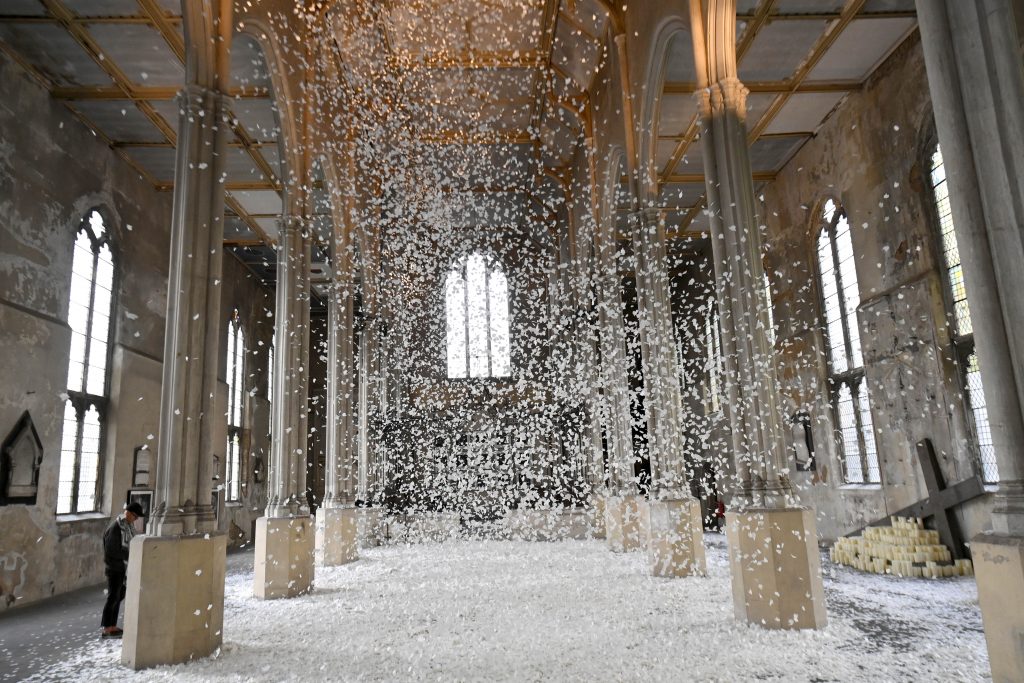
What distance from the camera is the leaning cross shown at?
8.68 metres

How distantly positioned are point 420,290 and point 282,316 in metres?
9.98

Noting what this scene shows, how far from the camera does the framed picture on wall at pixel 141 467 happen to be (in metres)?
11.5

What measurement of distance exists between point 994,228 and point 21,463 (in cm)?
1023

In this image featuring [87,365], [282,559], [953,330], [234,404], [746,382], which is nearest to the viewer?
[746,382]

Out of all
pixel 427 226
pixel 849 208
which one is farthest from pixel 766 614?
pixel 427 226

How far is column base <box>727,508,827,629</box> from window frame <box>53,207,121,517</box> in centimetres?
952

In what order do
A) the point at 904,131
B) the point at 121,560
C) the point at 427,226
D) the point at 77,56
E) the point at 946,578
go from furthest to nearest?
the point at 427,226, the point at 904,131, the point at 77,56, the point at 946,578, the point at 121,560

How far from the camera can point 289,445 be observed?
803cm

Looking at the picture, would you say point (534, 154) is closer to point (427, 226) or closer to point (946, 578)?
point (427, 226)

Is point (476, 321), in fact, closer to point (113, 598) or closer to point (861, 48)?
point (861, 48)

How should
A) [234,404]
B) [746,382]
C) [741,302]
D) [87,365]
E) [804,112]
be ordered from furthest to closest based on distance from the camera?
[234,404] < [804,112] < [87,365] < [741,302] < [746,382]

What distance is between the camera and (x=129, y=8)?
803 cm

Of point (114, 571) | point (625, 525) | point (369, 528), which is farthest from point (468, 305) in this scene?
point (114, 571)

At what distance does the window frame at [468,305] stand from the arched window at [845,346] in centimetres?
797
